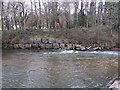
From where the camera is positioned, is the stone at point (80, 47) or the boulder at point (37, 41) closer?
the stone at point (80, 47)

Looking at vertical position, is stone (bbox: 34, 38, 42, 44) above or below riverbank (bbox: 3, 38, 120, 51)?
above

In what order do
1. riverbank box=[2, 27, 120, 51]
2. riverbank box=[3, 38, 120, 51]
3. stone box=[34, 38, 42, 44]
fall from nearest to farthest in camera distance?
riverbank box=[3, 38, 120, 51] → riverbank box=[2, 27, 120, 51] → stone box=[34, 38, 42, 44]

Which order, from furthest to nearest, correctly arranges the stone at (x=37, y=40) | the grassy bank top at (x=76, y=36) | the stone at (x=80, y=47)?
the grassy bank top at (x=76, y=36)
the stone at (x=37, y=40)
the stone at (x=80, y=47)

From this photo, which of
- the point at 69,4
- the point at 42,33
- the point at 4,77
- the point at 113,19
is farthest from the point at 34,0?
the point at 4,77

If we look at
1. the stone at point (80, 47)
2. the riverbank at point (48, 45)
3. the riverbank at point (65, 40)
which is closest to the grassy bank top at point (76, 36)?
the riverbank at point (65, 40)

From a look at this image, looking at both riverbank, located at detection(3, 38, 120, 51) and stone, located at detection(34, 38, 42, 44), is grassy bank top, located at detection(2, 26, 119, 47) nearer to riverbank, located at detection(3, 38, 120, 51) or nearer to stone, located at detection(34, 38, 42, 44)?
riverbank, located at detection(3, 38, 120, 51)

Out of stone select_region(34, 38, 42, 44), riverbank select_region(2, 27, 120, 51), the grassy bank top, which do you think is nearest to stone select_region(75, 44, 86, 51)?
riverbank select_region(2, 27, 120, 51)

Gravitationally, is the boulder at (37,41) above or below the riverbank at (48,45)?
above

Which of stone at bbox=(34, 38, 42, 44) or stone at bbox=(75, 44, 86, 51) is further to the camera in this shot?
stone at bbox=(34, 38, 42, 44)

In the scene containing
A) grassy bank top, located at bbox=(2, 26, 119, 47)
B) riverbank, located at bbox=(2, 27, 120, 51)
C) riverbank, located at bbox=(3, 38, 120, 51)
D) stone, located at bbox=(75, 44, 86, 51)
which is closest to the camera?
stone, located at bbox=(75, 44, 86, 51)

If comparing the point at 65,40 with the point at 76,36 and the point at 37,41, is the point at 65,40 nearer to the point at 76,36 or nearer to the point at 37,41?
the point at 76,36

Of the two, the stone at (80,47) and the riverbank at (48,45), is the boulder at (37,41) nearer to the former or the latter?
the riverbank at (48,45)

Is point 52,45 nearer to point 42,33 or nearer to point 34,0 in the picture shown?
point 42,33

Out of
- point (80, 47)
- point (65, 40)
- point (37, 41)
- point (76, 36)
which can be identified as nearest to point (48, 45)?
point (37, 41)
